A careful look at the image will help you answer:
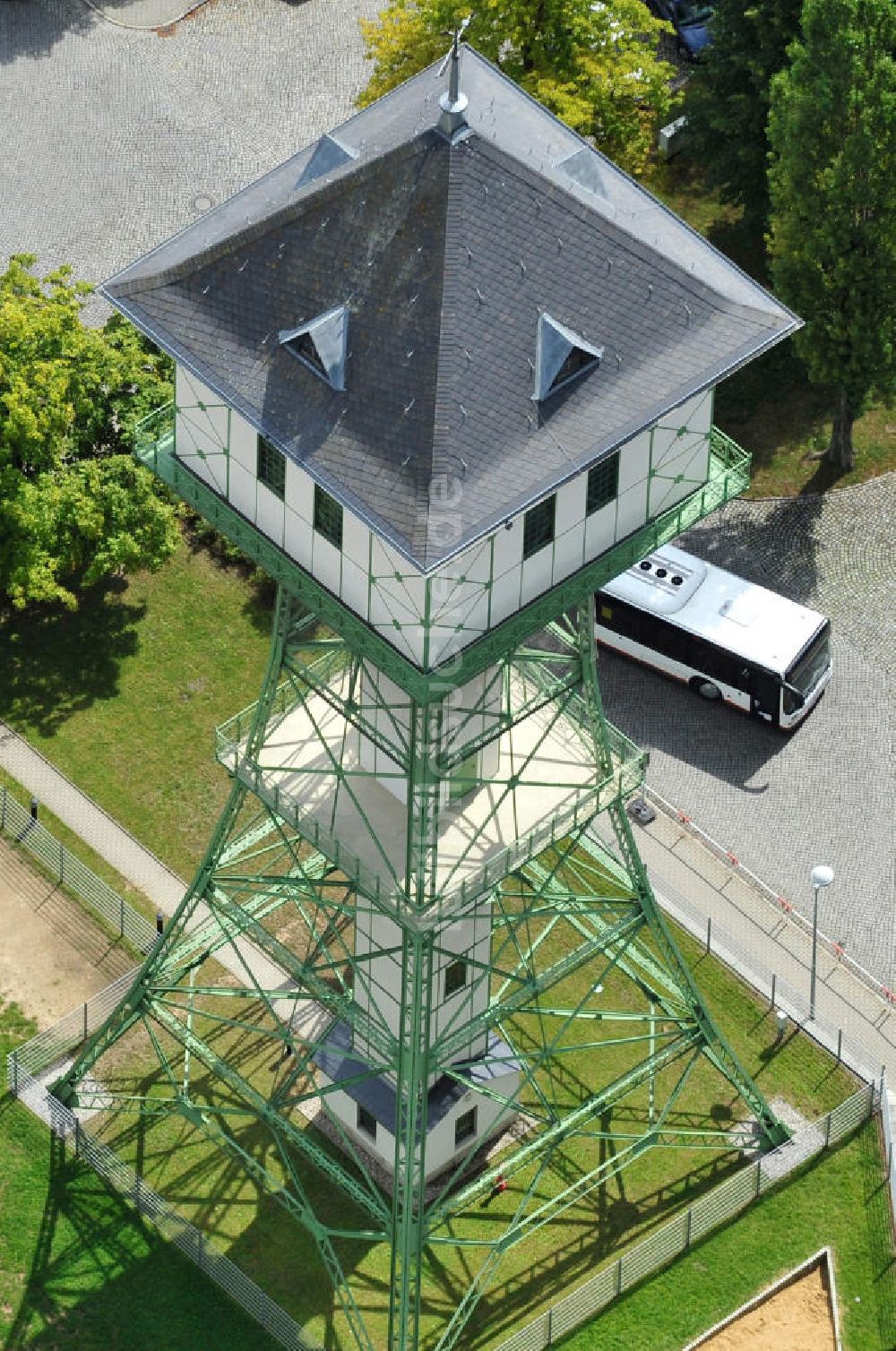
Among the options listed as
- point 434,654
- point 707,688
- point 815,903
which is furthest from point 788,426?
point 434,654

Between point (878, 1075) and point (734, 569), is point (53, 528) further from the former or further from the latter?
point (878, 1075)

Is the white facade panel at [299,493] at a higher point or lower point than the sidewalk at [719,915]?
lower

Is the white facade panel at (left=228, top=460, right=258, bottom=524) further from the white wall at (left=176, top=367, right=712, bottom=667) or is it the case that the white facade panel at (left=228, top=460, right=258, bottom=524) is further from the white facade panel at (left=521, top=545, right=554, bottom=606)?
the white facade panel at (left=521, top=545, right=554, bottom=606)

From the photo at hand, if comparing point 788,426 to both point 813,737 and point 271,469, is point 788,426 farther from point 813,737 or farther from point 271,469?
point 271,469

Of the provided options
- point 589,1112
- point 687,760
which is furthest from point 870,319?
point 589,1112

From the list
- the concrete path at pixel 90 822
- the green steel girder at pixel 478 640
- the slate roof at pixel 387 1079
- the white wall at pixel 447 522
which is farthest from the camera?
the concrete path at pixel 90 822

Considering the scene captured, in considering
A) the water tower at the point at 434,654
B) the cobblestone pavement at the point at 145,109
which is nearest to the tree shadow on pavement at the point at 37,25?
the cobblestone pavement at the point at 145,109

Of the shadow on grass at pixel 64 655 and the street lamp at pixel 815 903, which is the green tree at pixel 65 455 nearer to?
the shadow on grass at pixel 64 655
